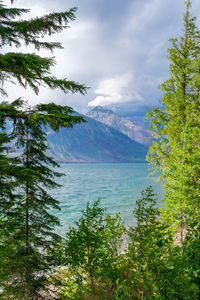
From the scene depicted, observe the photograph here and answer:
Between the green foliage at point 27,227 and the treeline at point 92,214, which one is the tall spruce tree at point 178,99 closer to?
the treeline at point 92,214

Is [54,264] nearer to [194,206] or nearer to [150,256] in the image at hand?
[194,206]

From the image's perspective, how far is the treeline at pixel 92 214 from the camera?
2896 millimetres

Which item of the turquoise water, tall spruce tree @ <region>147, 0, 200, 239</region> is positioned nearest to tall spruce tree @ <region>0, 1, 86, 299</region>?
the turquoise water

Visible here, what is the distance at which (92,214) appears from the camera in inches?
232

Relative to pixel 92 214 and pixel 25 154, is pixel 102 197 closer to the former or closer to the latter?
pixel 25 154

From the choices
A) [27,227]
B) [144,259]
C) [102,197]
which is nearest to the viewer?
[144,259]

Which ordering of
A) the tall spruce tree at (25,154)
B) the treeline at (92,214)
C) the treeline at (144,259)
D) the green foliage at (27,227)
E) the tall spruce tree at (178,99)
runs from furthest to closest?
the tall spruce tree at (178,99)
the green foliage at (27,227)
the tall spruce tree at (25,154)
the treeline at (92,214)
the treeline at (144,259)

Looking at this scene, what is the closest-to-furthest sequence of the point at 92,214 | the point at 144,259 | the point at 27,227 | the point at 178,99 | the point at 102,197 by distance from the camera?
the point at 144,259 → the point at 92,214 → the point at 27,227 → the point at 178,99 → the point at 102,197

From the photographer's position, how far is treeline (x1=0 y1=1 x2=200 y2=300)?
114 inches

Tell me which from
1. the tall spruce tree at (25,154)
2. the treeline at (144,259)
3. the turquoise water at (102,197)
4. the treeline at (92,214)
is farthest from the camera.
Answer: the turquoise water at (102,197)

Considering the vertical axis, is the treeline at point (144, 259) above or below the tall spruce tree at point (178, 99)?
below

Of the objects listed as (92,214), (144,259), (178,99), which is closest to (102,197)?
(178,99)

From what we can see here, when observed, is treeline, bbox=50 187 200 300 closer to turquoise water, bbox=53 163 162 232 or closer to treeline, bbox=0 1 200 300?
treeline, bbox=0 1 200 300

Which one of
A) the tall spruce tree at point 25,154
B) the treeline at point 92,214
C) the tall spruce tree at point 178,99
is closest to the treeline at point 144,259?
the treeline at point 92,214
